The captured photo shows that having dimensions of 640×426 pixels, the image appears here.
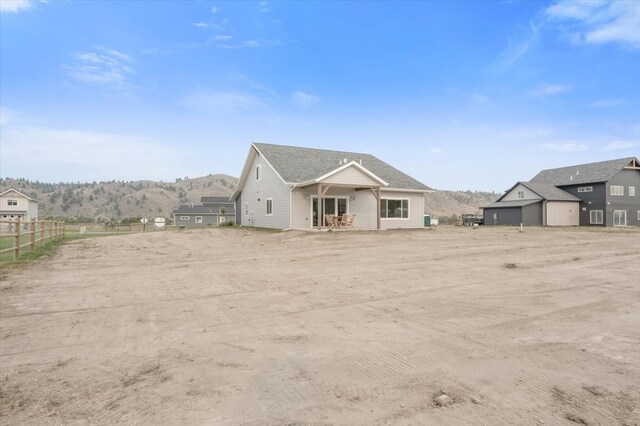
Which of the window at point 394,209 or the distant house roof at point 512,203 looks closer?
the window at point 394,209

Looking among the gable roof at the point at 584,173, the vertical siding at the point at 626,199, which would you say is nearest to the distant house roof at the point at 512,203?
the gable roof at the point at 584,173

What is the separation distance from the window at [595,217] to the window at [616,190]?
2374mm

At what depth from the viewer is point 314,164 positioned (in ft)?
84.8

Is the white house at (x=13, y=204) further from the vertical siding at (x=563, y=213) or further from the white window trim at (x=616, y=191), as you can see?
the white window trim at (x=616, y=191)

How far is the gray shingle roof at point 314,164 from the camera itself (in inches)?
920

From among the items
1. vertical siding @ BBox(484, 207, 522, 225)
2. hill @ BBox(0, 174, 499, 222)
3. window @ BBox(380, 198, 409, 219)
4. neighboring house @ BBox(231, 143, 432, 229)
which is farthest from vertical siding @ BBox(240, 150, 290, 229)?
hill @ BBox(0, 174, 499, 222)

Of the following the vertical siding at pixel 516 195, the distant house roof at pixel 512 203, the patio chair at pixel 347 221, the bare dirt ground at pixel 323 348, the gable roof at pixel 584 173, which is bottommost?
the bare dirt ground at pixel 323 348

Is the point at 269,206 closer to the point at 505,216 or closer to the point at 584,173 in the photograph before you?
the point at 505,216

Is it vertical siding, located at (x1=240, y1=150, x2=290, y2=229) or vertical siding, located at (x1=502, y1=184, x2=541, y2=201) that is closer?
vertical siding, located at (x1=240, y1=150, x2=290, y2=229)

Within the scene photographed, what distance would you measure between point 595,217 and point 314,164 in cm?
3276

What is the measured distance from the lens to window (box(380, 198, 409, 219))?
2517cm

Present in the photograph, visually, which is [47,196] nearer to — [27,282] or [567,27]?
[27,282]

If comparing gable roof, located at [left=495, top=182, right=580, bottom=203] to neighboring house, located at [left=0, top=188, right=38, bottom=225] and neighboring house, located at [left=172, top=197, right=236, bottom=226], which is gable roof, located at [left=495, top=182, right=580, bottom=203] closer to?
neighboring house, located at [left=172, top=197, right=236, bottom=226]

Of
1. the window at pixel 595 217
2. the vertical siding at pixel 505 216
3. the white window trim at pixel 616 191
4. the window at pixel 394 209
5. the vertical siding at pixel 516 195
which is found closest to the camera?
the window at pixel 394 209
